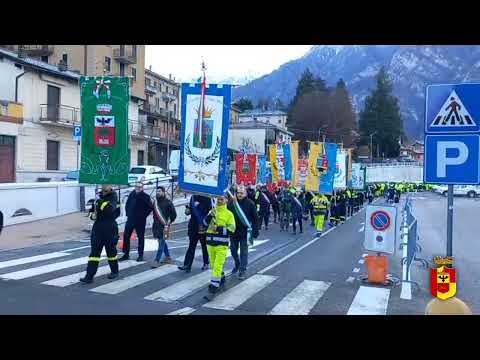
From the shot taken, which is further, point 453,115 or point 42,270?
point 42,270

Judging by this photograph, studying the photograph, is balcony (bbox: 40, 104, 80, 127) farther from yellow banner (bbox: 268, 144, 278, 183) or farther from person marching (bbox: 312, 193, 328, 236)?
person marching (bbox: 312, 193, 328, 236)

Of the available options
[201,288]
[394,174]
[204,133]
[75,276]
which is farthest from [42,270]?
[394,174]

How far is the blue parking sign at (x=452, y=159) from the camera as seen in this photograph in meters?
5.09

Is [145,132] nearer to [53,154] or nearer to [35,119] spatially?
[53,154]

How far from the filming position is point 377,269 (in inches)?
398

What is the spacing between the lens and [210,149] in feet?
30.1

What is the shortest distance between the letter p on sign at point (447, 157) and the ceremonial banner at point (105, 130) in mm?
6784

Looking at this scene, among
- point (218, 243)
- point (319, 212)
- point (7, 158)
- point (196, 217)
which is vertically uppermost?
point (7, 158)

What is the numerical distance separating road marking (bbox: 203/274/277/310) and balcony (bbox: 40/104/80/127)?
25.4 m

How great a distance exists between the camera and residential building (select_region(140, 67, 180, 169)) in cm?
5172

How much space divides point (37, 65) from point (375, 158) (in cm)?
8330

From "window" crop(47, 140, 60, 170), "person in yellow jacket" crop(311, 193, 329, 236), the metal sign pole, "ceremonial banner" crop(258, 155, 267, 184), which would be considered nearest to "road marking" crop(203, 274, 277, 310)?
the metal sign pole

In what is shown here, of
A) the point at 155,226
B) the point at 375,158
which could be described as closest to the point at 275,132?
the point at 375,158

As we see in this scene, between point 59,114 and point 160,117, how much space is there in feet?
88.7
